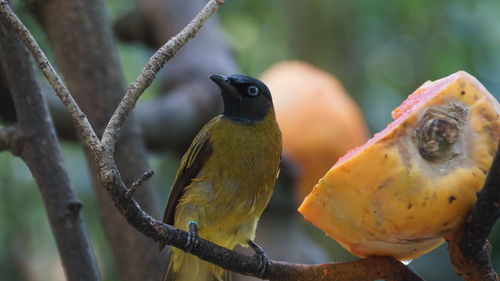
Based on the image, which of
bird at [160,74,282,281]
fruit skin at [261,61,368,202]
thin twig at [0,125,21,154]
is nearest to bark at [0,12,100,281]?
thin twig at [0,125,21,154]

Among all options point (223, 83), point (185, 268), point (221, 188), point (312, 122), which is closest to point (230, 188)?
point (221, 188)

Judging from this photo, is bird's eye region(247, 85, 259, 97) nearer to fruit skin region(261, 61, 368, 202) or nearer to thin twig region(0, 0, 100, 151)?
thin twig region(0, 0, 100, 151)

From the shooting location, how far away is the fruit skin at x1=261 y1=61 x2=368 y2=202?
15.3 ft

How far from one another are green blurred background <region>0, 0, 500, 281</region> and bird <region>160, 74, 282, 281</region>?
1912 millimetres

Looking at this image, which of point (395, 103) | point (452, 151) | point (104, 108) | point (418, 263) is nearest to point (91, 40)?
point (104, 108)

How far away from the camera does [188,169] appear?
106 inches

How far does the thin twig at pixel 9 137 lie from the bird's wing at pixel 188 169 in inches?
21.6

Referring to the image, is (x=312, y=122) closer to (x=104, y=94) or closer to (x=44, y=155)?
(x=104, y=94)

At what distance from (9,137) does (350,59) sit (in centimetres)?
372

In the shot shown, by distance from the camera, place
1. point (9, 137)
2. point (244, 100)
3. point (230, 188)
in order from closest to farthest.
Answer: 1. point (9, 137)
2. point (230, 188)
3. point (244, 100)

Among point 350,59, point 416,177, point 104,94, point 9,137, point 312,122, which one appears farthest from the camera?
point 350,59

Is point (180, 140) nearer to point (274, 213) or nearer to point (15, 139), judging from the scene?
point (274, 213)

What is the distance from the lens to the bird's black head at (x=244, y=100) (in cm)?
288

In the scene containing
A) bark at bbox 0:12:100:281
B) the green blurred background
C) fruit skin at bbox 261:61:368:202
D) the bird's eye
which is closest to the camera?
bark at bbox 0:12:100:281
